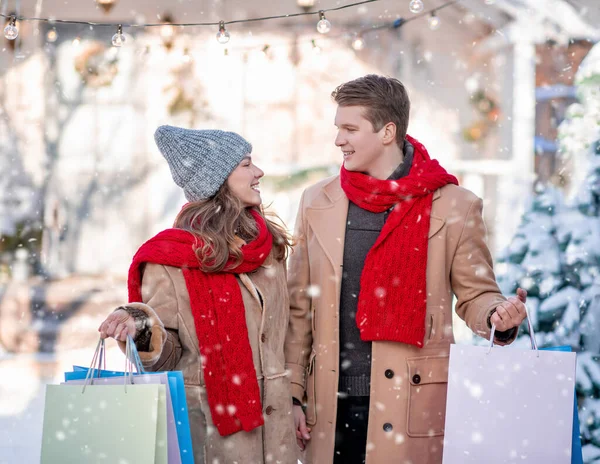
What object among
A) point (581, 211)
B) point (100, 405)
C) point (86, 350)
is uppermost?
point (581, 211)

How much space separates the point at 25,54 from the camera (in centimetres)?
656

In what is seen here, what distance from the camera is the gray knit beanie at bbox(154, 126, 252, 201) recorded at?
2.39 meters

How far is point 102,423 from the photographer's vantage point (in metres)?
1.84

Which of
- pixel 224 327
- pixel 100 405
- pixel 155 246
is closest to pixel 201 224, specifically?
pixel 155 246

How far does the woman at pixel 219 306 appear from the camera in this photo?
2.27 meters

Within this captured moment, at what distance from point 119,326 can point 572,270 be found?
2.42 meters

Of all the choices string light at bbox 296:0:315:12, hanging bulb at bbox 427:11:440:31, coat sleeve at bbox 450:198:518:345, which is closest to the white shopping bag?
coat sleeve at bbox 450:198:518:345

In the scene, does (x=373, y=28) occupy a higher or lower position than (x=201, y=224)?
higher

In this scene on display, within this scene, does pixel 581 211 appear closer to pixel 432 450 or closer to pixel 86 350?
pixel 432 450

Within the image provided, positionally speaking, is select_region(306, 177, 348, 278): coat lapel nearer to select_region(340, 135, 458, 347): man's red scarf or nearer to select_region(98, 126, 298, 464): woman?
select_region(340, 135, 458, 347): man's red scarf

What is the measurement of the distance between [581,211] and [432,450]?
1.68 meters

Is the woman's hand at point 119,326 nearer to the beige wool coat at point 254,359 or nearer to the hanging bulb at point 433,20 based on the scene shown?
the beige wool coat at point 254,359

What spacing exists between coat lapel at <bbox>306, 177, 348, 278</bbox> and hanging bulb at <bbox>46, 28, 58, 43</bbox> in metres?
4.51

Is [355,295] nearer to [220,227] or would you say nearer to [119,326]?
[220,227]
